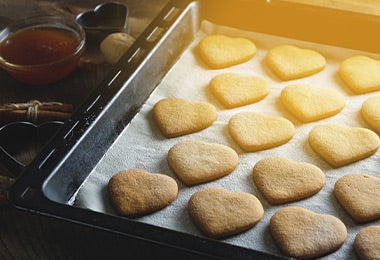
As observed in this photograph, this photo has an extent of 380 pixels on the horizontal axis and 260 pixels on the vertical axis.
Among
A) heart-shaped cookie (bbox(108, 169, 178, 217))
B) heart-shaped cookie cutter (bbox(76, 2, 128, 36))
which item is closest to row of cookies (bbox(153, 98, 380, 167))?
heart-shaped cookie (bbox(108, 169, 178, 217))

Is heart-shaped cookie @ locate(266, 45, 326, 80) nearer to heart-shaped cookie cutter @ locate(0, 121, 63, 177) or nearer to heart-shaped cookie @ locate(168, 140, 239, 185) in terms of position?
heart-shaped cookie @ locate(168, 140, 239, 185)

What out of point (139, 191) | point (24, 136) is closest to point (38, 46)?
point (24, 136)

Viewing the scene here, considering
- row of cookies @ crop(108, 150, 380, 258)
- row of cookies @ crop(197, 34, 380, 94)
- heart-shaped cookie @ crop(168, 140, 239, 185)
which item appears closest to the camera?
row of cookies @ crop(108, 150, 380, 258)

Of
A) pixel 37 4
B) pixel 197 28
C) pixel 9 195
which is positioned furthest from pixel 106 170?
pixel 37 4

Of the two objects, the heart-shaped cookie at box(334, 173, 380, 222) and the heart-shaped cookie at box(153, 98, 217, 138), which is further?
the heart-shaped cookie at box(153, 98, 217, 138)

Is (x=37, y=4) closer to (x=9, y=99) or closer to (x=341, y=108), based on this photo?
(x=9, y=99)

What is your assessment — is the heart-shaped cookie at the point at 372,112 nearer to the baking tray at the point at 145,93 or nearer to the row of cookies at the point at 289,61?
the row of cookies at the point at 289,61

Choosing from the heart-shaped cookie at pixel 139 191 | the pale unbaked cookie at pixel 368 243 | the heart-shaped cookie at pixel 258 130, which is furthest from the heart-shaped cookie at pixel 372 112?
the heart-shaped cookie at pixel 139 191
